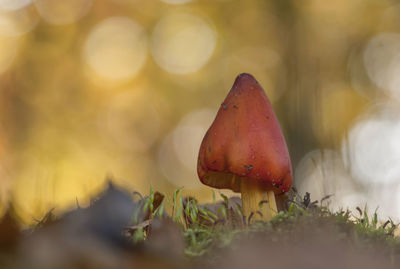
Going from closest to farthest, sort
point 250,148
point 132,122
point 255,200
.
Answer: point 250,148 < point 255,200 < point 132,122

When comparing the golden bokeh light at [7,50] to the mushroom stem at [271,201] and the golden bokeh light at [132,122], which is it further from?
the mushroom stem at [271,201]

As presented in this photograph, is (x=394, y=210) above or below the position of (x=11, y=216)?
below

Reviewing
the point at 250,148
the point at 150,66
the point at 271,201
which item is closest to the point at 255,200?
the point at 271,201

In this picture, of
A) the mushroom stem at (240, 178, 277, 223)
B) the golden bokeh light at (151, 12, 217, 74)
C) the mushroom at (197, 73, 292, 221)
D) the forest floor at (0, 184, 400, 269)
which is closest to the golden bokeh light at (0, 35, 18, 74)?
the golden bokeh light at (151, 12, 217, 74)

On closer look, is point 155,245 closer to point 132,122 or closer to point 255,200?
point 255,200

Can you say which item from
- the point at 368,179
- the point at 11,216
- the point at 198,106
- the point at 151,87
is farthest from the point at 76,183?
the point at 11,216

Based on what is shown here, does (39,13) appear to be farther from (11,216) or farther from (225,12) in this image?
(11,216)

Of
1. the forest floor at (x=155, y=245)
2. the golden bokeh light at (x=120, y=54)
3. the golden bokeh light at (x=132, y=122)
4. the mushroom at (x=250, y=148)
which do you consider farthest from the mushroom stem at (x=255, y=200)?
the golden bokeh light at (x=132, y=122)
